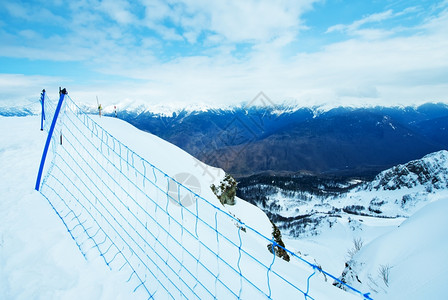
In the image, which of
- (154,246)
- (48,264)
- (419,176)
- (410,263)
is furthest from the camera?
(419,176)

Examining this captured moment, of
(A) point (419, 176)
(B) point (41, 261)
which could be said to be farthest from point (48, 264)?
(A) point (419, 176)

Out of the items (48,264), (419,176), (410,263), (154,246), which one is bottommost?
(419,176)

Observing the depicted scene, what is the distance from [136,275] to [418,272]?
353 inches

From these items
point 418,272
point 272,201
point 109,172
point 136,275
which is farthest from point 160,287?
point 272,201

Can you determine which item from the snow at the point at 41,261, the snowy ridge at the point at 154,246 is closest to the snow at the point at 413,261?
the snowy ridge at the point at 154,246

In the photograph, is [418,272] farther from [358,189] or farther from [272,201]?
[358,189]

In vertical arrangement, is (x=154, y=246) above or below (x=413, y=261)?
above

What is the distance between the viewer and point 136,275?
3562 millimetres

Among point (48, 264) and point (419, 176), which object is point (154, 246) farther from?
point (419, 176)

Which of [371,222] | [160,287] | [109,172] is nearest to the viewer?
[160,287]

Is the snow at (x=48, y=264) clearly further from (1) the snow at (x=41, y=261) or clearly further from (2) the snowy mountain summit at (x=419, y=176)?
(2) the snowy mountain summit at (x=419, y=176)

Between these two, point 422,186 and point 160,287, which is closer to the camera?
point 160,287

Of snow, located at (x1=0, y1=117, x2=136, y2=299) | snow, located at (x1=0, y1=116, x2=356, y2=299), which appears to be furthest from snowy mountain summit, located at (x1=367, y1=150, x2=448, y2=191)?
snow, located at (x1=0, y1=117, x2=136, y2=299)

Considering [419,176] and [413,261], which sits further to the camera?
[419,176]
